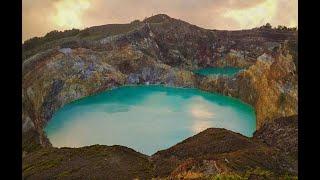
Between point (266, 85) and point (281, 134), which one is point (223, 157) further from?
point (266, 85)

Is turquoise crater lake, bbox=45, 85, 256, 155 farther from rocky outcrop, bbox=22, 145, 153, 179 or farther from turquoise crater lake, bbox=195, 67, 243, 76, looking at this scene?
turquoise crater lake, bbox=195, 67, 243, 76

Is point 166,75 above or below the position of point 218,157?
above

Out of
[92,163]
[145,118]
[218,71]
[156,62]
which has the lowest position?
[92,163]

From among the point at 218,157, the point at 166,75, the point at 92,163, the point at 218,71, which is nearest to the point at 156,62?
the point at 166,75

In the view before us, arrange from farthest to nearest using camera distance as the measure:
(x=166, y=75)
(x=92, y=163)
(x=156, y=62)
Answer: (x=156, y=62) → (x=166, y=75) → (x=92, y=163)
